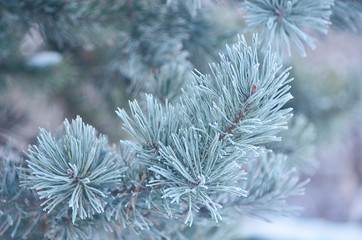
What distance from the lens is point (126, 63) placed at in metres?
0.58

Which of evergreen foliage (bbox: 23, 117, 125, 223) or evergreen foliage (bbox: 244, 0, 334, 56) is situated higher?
evergreen foliage (bbox: 244, 0, 334, 56)

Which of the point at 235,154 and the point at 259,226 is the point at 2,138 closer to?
the point at 235,154

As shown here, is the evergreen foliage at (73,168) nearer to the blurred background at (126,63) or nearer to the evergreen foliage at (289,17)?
the blurred background at (126,63)

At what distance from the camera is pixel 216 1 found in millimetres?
513

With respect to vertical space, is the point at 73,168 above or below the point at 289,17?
below

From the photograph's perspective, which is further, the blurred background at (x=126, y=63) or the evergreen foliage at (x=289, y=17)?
the blurred background at (x=126, y=63)

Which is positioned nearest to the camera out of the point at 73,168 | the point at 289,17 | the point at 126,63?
the point at 73,168

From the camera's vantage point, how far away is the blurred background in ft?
1.78

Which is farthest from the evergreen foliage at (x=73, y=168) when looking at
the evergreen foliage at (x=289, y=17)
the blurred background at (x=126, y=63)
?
the evergreen foliage at (x=289, y=17)

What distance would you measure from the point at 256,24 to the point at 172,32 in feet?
0.62

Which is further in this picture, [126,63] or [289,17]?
[126,63]

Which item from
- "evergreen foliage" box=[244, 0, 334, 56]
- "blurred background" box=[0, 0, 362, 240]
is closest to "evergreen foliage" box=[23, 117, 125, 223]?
"blurred background" box=[0, 0, 362, 240]

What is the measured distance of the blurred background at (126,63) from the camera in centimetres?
54

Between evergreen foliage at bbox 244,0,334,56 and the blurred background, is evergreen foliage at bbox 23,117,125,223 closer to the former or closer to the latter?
the blurred background
